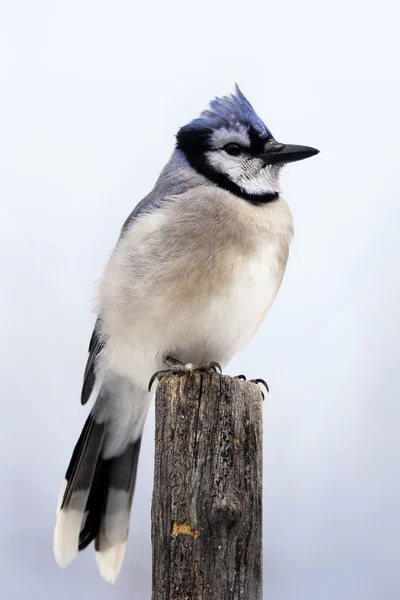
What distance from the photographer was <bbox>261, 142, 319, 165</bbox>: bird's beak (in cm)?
349

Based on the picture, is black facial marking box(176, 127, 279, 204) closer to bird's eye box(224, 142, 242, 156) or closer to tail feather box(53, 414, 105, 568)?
bird's eye box(224, 142, 242, 156)

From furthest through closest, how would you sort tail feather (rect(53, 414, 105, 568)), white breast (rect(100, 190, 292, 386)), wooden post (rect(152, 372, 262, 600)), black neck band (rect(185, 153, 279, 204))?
1. tail feather (rect(53, 414, 105, 568))
2. black neck band (rect(185, 153, 279, 204))
3. white breast (rect(100, 190, 292, 386))
4. wooden post (rect(152, 372, 262, 600))

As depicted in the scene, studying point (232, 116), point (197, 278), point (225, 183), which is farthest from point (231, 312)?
point (232, 116)

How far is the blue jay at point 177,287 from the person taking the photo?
3244 millimetres

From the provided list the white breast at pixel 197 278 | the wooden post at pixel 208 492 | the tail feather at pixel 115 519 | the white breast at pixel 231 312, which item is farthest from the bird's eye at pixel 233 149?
the tail feather at pixel 115 519

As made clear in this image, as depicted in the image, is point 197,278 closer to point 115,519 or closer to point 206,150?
point 206,150

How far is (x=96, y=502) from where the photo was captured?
3680 millimetres

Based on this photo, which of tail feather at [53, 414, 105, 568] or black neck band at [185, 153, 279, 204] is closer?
black neck band at [185, 153, 279, 204]

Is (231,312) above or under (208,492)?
above

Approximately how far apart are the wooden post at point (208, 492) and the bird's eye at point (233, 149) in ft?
4.32

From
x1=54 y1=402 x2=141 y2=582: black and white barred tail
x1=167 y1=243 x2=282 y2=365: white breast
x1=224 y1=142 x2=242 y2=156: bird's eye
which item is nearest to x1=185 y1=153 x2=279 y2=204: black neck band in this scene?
x1=224 y1=142 x2=242 y2=156: bird's eye

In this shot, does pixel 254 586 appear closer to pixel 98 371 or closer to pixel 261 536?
pixel 261 536

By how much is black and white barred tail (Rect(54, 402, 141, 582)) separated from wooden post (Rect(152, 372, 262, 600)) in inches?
50.1

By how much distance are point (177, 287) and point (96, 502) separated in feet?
3.71
